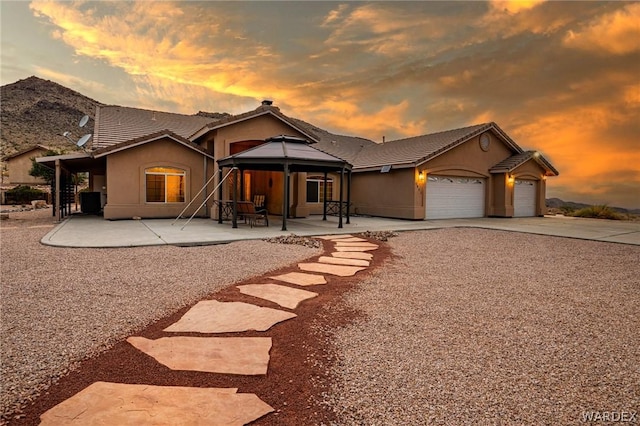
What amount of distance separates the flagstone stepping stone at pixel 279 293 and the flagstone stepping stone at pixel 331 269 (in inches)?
46.2

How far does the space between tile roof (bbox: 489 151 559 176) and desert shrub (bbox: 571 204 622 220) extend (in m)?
3.76

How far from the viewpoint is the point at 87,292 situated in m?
4.46

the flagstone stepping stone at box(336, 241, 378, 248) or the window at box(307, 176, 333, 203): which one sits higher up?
the window at box(307, 176, 333, 203)

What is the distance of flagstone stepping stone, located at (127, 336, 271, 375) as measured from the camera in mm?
2656

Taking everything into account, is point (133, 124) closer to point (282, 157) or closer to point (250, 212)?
point (250, 212)

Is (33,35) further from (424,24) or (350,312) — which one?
(350,312)

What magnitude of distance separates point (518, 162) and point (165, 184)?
1804 centimetres

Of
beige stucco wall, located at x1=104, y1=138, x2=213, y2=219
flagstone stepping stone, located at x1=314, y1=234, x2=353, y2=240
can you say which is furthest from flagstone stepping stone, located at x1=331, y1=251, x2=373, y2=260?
beige stucco wall, located at x1=104, y1=138, x2=213, y2=219

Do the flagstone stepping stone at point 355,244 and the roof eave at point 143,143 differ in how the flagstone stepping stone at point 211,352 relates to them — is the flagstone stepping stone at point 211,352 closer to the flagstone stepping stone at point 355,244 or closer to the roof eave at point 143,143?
the flagstone stepping stone at point 355,244

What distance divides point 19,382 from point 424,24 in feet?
54.0

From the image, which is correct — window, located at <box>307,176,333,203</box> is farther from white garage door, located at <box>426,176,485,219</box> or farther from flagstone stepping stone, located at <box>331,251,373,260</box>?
flagstone stepping stone, located at <box>331,251,373,260</box>

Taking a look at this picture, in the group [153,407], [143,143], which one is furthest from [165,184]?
[153,407]

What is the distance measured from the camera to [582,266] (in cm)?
694

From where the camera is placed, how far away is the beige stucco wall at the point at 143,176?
Result: 44.6 ft
